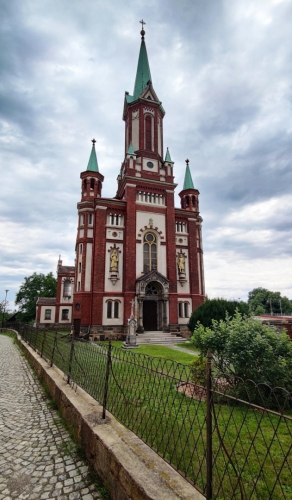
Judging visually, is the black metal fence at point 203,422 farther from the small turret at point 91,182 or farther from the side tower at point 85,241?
the small turret at point 91,182

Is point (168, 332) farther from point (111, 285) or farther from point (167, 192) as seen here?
point (167, 192)

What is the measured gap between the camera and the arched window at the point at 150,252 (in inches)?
961

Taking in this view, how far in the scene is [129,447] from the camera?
3184 mm

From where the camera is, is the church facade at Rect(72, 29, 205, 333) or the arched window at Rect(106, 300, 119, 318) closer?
the arched window at Rect(106, 300, 119, 318)

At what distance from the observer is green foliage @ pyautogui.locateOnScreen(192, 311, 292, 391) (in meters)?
5.67

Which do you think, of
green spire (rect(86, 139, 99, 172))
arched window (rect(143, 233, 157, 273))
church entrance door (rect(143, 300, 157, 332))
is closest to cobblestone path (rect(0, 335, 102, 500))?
church entrance door (rect(143, 300, 157, 332))

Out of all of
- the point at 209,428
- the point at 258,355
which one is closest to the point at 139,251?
the point at 258,355

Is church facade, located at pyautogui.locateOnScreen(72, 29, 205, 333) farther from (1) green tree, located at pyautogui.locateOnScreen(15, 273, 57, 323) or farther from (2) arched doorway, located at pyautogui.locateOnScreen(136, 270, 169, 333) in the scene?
(1) green tree, located at pyautogui.locateOnScreen(15, 273, 57, 323)

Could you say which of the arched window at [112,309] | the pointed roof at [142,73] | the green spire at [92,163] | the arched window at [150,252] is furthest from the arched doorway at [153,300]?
the pointed roof at [142,73]

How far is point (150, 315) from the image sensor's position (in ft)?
78.6

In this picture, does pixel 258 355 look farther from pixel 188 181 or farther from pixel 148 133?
pixel 148 133

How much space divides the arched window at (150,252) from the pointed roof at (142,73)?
56.6 ft

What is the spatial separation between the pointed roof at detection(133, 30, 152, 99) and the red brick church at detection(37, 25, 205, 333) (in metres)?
4.07

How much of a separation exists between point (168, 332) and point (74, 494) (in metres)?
20.6
